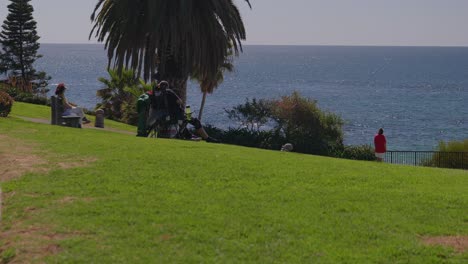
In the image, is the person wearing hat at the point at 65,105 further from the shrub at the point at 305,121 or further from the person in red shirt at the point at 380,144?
the shrub at the point at 305,121

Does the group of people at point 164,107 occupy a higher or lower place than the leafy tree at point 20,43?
lower

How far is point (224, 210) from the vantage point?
7809 mm

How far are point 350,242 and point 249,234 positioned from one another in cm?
101

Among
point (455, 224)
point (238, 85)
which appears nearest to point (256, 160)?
point (455, 224)

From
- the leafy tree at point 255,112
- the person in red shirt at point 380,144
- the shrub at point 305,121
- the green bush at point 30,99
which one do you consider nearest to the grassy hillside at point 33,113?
the green bush at point 30,99

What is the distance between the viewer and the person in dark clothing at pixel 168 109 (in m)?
16.6

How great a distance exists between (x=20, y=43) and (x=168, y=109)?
46959 millimetres

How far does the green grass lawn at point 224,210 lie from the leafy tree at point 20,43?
47333 mm

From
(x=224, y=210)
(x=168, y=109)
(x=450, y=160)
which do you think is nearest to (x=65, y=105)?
(x=168, y=109)

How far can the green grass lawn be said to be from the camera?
6.54 metres

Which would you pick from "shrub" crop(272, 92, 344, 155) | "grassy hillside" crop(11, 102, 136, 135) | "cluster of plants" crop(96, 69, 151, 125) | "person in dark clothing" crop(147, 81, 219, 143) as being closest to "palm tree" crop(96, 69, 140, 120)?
"cluster of plants" crop(96, 69, 151, 125)

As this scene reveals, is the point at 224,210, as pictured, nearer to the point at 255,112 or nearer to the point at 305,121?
the point at 305,121

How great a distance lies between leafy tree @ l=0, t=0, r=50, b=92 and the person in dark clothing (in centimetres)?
4054

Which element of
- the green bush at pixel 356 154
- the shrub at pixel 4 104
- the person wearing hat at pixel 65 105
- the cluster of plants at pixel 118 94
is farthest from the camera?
the cluster of plants at pixel 118 94
